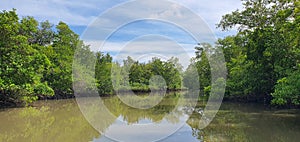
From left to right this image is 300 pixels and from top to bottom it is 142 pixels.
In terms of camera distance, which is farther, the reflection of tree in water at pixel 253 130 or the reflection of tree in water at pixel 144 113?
the reflection of tree in water at pixel 144 113

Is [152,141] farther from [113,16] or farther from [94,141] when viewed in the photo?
[113,16]

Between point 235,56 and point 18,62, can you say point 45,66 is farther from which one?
point 235,56

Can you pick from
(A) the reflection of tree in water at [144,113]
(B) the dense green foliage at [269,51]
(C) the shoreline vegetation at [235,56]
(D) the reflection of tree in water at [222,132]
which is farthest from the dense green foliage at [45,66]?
(B) the dense green foliage at [269,51]

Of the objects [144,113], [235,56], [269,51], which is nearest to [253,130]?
[269,51]

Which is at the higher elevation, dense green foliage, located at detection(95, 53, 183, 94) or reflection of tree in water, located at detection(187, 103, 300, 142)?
dense green foliage, located at detection(95, 53, 183, 94)

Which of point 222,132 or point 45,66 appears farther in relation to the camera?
point 45,66

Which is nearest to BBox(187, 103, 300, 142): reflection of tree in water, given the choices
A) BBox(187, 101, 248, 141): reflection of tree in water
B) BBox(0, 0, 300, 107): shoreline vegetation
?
BBox(187, 101, 248, 141): reflection of tree in water

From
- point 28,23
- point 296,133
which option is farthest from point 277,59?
point 28,23

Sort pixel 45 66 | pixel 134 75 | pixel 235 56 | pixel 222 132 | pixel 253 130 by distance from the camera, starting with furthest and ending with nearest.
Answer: pixel 134 75 → pixel 235 56 → pixel 45 66 → pixel 253 130 → pixel 222 132

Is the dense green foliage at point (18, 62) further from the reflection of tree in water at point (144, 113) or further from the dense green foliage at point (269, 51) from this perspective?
the dense green foliage at point (269, 51)

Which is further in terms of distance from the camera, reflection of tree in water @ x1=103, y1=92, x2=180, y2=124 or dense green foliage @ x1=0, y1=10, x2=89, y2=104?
dense green foliage @ x1=0, y1=10, x2=89, y2=104

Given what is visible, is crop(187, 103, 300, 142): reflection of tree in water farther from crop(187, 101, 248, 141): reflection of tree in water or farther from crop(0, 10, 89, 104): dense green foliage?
crop(0, 10, 89, 104): dense green foliage

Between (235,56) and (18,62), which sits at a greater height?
(235,56)

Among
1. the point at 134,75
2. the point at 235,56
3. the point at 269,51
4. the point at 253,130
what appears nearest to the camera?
the point at 253,130
